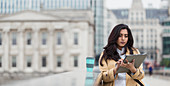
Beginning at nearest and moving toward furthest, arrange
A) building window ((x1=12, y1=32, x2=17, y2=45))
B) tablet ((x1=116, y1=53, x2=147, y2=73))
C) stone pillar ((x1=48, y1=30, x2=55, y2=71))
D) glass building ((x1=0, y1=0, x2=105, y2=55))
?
1. tablet ((x1=116, y1=53, x2=147, y2=73))
2. stone pillar ((x1=48, y1=30, x2=55, y2=71))
3. building window ((x1=12, y1=32, x2=17, y2=45))
4. glass building ((x1=0, y1=0, x2=105, y2=55))

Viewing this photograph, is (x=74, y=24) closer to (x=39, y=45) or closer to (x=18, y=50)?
(x=39, y=45)

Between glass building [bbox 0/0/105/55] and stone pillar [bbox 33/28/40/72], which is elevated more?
glass building [bbox 0/0/105/55]

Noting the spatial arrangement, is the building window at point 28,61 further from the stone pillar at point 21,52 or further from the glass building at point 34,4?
the glass building at point 34,4

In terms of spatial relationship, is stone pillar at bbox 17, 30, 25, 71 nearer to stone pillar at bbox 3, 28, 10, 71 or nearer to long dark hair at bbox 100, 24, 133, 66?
stone pillar at bbox 3, 28, 10, 71

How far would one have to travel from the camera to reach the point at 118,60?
4.22 metres

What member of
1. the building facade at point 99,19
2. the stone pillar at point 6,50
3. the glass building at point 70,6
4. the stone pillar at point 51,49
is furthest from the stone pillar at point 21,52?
the building facade at point 99,19

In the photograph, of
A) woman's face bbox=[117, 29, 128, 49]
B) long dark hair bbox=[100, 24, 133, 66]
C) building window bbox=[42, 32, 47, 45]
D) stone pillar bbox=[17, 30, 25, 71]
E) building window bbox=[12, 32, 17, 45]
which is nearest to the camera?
long dark hair bbox=[100, 24, 133, 66]

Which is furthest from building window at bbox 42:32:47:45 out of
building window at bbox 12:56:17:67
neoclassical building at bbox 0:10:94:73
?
building window at bbox 12:56:17:67

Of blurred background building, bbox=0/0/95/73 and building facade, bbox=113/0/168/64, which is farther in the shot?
building facade, bbox=113/0/168/64

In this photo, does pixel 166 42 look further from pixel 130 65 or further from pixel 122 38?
pixel 130 65

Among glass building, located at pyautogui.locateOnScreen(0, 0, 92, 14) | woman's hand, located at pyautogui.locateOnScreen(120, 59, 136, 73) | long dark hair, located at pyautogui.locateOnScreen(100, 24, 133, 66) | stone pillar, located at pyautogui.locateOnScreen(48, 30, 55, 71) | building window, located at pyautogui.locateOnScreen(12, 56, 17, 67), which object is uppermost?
glass building, located at pyautogui.locateOnScreen(0, 0, 92, 14)

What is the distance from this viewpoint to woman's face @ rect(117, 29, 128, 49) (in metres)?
4.35

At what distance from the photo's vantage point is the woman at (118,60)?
404cm

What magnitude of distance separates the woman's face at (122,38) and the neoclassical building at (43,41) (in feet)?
157
